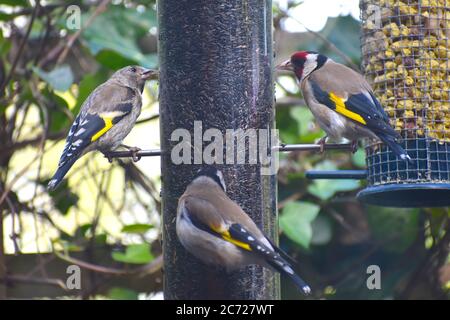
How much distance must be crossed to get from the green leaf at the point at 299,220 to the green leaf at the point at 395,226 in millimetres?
472

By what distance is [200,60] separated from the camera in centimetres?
674

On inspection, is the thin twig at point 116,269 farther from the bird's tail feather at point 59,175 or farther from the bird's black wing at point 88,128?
the bird's tail feather at point 59,175

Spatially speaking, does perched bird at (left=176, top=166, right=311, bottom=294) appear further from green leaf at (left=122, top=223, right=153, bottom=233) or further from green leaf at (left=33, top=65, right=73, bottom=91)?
green leaf at (left=33, top=65, right=73, bottom=91)

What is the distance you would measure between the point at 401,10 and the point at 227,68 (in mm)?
1530

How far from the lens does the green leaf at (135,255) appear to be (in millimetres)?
8133

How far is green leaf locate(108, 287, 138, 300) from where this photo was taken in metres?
8.19

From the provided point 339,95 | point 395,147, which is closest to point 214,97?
point 339,95

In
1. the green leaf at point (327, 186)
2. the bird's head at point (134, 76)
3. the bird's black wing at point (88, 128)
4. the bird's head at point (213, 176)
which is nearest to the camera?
the bird's head at point (213, 176)

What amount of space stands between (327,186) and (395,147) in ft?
4.67

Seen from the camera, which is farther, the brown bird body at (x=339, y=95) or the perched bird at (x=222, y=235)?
the brown bird body at (x=339, y=95)

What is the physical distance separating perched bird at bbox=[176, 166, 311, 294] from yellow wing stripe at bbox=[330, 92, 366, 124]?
1472 mm

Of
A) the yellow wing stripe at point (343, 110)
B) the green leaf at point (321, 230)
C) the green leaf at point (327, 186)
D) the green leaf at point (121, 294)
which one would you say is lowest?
the green leaf at point (121, 294)

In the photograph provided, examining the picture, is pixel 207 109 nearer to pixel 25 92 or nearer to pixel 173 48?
pixel 173 48

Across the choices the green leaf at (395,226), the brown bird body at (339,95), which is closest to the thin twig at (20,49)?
the brown bird body at (339,95)
